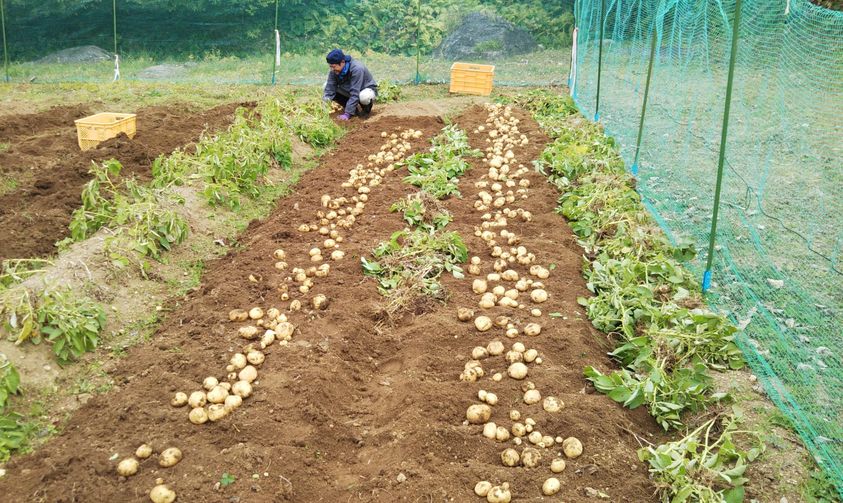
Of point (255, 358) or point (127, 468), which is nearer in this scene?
point (127, 468)

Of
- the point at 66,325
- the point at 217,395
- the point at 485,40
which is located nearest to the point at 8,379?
the point at 66,325

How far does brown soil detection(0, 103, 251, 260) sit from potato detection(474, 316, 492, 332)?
12.8 ft

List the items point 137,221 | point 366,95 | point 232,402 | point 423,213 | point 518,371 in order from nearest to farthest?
point 232,402, point 518,371, point 137,221, point 423,213, point 366,95

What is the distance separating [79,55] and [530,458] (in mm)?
14885

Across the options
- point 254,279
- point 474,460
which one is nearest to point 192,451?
point 474,460

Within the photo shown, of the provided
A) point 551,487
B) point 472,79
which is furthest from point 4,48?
point 551,487

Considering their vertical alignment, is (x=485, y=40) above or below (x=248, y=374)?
above

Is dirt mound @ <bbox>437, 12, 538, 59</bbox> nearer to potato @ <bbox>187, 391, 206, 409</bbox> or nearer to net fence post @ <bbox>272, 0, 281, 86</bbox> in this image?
net fence post @ <bbox>272, 0, 281, 86</bbox>

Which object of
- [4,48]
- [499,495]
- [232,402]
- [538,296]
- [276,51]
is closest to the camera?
[499,495]

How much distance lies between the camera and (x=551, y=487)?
316 cm

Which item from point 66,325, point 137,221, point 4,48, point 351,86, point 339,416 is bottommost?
point 339,416

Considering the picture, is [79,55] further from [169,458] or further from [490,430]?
[490,430]

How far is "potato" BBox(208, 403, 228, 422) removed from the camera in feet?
12.2

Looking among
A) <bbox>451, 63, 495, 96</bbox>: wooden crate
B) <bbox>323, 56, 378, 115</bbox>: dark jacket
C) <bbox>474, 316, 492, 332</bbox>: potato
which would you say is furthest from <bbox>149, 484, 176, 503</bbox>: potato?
<bbox>451, 63, 495, 96</bbox>: wooden crate
